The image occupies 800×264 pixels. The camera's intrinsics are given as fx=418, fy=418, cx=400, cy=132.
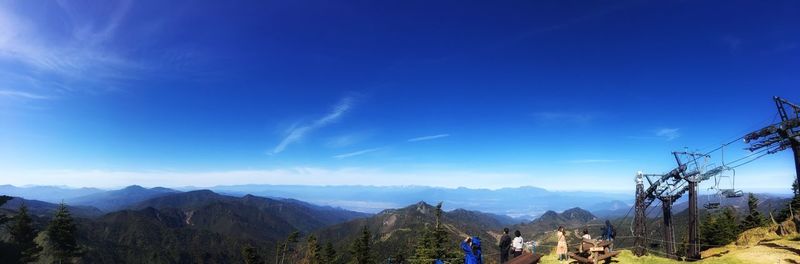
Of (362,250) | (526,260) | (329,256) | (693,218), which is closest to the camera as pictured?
(526,260)

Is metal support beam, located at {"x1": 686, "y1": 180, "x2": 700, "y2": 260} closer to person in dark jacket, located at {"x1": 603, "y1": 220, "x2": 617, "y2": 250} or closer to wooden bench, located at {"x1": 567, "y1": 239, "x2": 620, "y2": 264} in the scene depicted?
person in dark jacket, located at {"x1": 603, "y1": 220, "x2": 617, "y2": 250}

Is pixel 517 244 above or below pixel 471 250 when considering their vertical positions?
below

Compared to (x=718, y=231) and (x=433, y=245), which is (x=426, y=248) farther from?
(x=718, y=231)

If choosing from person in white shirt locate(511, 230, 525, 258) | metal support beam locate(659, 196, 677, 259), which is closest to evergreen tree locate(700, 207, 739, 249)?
metal support beam locate(659, 196, 677, 259)

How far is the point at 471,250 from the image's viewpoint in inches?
663

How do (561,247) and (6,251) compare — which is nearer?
(561,247)

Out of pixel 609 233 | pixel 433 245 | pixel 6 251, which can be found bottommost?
pixel 433 245

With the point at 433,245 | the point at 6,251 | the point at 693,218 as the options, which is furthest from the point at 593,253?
the point at 433,245

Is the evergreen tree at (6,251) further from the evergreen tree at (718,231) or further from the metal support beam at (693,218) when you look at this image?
the evergreen tree at (718,231)

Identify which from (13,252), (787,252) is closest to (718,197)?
(787,252)

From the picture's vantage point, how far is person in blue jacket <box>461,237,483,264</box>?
16.4 meters

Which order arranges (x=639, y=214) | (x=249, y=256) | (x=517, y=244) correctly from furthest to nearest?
(x=249, y=256) → (x=639, y=214) → (x=517, y=244)

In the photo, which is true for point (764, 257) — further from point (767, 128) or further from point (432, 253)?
point (432, 253)

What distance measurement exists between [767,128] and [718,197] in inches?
477
